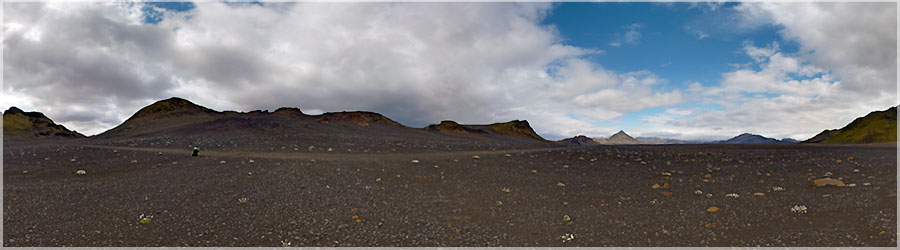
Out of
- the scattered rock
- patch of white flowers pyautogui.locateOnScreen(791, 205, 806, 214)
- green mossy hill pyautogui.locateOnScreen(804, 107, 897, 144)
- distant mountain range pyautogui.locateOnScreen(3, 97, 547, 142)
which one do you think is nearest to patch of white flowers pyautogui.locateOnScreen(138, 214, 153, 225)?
patch of white flowers pyautogui.locateOnScreen(791, 205, 806, 214)

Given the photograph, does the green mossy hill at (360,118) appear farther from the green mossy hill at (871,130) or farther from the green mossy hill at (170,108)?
the green mossy hill at (871,130)

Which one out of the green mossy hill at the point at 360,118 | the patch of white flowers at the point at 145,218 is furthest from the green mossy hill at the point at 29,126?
the patch of white flowers at the point at 145,218

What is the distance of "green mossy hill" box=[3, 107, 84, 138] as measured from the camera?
332 feet

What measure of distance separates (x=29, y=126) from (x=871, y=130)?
213m

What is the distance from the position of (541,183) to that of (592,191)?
122 inches

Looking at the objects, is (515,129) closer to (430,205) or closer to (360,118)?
(360,118)

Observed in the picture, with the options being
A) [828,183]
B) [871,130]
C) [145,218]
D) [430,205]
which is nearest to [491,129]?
[871,130]

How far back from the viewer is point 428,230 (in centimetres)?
1341

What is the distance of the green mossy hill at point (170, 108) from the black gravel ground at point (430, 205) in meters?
93.5

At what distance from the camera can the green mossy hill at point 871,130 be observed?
8012cm

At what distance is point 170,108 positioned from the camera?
10988cm

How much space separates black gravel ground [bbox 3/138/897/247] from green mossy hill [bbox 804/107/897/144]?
8058 centimetres

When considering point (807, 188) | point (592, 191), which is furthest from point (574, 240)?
point (807, 188)

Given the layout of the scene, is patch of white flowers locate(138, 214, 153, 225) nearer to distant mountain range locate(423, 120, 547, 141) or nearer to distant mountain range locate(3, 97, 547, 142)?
distant mountain range locate(3, 97, 547, 142)
